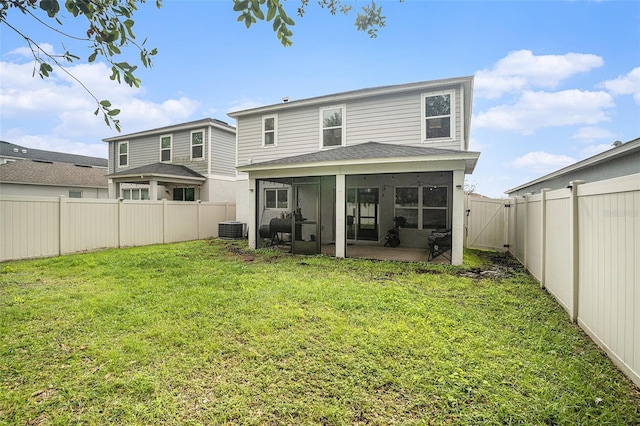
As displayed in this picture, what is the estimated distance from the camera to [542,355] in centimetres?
307

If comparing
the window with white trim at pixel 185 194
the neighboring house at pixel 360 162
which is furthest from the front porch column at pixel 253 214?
the window with white trim at pixel 185 194

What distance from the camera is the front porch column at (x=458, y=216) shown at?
7473 millimetres

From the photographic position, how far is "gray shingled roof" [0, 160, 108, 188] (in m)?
18.5

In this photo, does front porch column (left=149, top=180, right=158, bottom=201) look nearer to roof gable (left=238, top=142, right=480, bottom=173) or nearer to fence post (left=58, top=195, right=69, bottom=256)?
fence post (left=58, top=195, right=69, bottom=256)

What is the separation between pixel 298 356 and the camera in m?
3.05

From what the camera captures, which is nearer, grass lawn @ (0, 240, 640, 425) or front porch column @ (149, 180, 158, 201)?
grass lawn @ (0, 240, 640, 425)

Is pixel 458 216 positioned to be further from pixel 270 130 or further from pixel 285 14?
pixel 270 130

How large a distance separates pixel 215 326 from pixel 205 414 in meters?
1.62

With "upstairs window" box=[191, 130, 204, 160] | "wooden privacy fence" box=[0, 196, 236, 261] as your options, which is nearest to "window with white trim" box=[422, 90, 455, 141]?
"wooden privacy fence" box=[0, 196, 236, 261]

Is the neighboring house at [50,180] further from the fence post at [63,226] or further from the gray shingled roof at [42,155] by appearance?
the fence post at [63,226]

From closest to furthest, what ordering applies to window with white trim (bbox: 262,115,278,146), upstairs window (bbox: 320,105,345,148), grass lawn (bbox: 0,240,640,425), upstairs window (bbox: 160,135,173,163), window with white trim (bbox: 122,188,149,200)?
grass lawn (bbox: 0,240,640,425) → upstairs window (bbox: 320,105,345,148) → window with white trim (bbox: 262,115,278,146) → upstairs window (bbox: 160,135,173,163) → window with white trim (bbox: 122,188,149,200)

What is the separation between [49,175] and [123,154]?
5934 mm

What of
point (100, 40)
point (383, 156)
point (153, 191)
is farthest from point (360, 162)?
point (153, 191)

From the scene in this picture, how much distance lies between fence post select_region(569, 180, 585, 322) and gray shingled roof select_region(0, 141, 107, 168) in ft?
118
